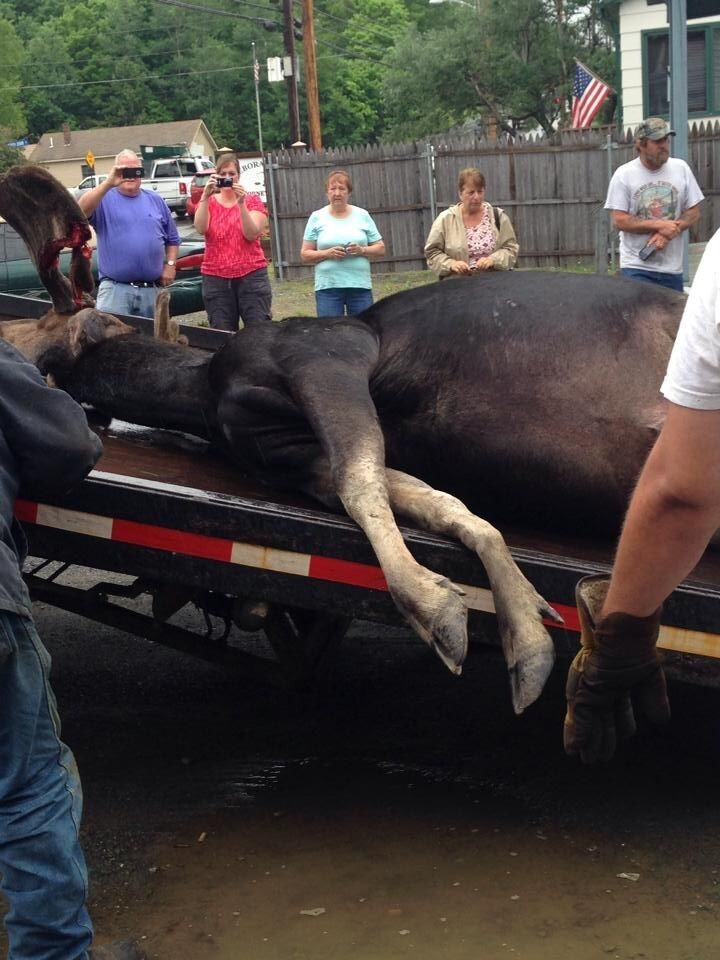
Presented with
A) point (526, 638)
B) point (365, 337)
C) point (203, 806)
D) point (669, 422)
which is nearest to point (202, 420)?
point (365, 337)

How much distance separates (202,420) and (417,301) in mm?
916

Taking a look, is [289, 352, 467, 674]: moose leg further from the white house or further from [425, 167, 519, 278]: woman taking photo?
the white house

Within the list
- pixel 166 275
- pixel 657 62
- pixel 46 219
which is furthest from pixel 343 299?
pixel 657 62

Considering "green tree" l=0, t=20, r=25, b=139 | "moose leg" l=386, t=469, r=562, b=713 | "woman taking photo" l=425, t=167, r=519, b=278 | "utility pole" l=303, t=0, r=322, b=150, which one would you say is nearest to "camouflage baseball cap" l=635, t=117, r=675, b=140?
"woman taking photo" l=425, t=167, r=519, b=278

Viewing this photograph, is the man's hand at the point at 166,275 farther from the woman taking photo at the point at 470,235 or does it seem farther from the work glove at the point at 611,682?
the work glove at the point at 611,682

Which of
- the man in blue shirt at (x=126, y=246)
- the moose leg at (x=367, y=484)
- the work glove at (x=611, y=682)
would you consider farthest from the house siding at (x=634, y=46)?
the work glove at (x=611, y=682)

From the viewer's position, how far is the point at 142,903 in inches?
135

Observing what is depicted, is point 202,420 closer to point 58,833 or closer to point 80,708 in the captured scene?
point 80,708

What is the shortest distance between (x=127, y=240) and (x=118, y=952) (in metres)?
6.00

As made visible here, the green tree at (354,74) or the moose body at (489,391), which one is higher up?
the green tree at (354,74)

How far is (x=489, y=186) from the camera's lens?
2203 cm

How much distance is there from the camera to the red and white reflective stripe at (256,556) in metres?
3.33

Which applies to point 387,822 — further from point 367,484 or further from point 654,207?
point 654,207

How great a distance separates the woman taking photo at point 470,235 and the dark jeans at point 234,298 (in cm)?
157
